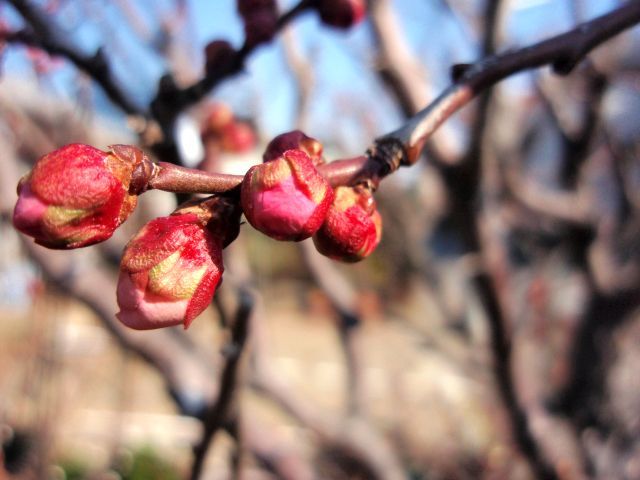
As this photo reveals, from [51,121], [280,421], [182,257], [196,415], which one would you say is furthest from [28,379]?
[280,421]

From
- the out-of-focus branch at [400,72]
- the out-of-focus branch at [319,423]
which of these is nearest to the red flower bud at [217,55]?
the out-of-focus branch at [400,72]

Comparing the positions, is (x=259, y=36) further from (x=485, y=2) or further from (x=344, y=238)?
(x=485, y=2)

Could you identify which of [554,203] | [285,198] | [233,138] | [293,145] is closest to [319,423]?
[233,138]

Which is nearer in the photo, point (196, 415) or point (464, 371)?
point (196, 415)

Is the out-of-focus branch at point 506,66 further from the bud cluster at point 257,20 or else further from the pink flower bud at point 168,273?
the bud cluster at point 257,20

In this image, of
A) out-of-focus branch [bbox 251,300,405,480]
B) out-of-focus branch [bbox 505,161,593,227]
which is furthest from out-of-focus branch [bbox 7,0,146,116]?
out-of-focus branch [bbox 505,161,593,227]
